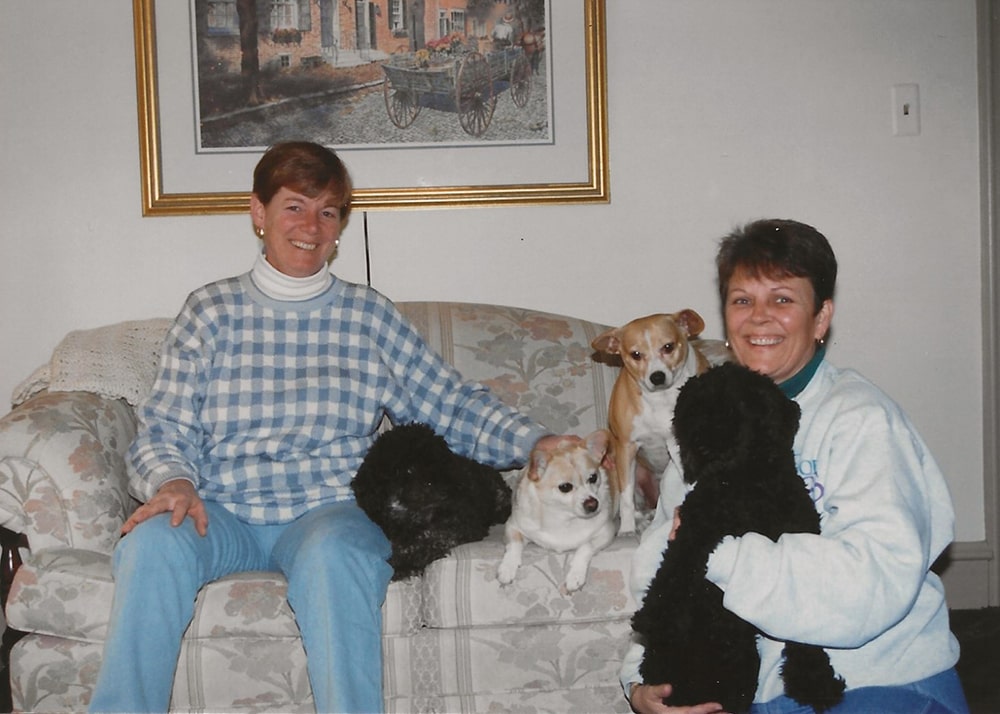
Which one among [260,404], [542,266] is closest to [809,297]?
[260,404]

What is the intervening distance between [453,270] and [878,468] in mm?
2285

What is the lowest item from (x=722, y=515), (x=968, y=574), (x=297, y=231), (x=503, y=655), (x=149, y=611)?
(x=968, y=574)

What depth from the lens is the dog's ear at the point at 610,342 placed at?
2.74 meters

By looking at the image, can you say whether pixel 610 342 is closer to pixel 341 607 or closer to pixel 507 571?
pixel 507 571

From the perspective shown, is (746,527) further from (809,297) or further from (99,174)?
(99,174)

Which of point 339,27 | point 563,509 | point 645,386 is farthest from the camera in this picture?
point 339,27

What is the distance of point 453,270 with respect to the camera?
3.46 meters

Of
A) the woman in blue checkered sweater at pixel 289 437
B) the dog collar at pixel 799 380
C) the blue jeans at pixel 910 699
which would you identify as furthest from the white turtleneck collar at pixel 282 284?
the blue jeans at pixel 910 699

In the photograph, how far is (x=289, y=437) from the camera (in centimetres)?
237

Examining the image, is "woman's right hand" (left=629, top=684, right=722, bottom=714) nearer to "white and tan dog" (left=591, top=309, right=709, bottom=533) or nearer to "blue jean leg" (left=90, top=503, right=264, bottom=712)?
"blue jean leg" (left=90, top=503, right=264, bottom=712)

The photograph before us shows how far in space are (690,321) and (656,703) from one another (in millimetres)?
1433

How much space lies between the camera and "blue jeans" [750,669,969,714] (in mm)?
1330

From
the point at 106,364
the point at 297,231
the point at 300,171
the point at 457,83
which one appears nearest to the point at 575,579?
the point at 297,231

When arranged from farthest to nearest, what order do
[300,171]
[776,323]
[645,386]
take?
1. [645,386]
2. [300,171]
3. [776,323]
